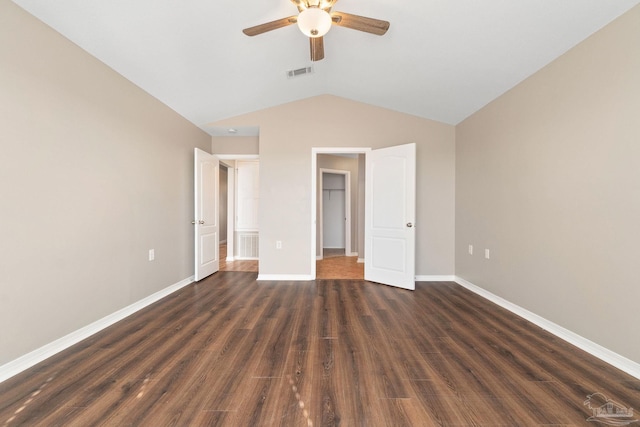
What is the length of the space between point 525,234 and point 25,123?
4315 mm

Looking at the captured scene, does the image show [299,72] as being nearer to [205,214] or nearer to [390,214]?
[390,214]

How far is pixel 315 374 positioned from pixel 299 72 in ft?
10.7

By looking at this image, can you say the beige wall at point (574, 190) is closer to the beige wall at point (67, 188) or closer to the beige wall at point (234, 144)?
the beige wall at point (234, 144)

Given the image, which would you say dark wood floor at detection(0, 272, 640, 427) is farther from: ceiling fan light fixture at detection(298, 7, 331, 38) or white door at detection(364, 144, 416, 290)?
ceiling fan light fixture at detection(298, 7, 331, 38)

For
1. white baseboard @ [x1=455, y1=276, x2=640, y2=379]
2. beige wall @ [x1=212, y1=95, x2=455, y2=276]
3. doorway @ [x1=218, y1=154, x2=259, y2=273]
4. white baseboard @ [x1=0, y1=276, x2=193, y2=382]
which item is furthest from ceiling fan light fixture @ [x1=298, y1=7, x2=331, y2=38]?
doorway @ [x1=218, y1=154, x2=259, y2=273]

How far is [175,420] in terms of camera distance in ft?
4.05

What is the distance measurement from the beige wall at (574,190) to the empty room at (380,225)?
0.02m

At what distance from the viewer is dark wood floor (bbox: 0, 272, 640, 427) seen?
1.27 m

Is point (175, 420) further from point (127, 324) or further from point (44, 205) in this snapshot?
point (44, 205)

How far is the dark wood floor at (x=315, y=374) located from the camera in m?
1.27

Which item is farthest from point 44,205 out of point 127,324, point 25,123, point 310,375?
point 310,375
